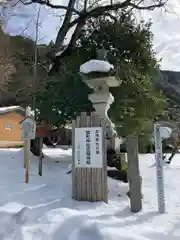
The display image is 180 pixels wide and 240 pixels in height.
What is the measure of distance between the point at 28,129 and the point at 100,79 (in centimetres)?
194

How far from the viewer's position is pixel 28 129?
616 centimetres

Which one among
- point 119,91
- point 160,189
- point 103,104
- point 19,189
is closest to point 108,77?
point 103,104

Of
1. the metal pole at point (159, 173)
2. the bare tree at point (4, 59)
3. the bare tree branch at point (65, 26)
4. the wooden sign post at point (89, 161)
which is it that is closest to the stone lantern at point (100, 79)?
the wooden sign post at point (89, 161)

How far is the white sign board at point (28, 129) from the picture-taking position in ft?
20.1

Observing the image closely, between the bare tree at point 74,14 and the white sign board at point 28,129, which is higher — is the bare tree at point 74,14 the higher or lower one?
the higher one

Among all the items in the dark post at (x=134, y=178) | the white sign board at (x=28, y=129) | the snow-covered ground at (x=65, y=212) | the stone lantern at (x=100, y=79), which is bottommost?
the snow-covered ground at (x=65, y=212)

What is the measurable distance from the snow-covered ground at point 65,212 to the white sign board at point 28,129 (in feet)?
3.28

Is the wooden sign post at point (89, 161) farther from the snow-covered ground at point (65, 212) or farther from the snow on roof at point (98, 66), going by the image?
the snow on roof at point (98, 66)

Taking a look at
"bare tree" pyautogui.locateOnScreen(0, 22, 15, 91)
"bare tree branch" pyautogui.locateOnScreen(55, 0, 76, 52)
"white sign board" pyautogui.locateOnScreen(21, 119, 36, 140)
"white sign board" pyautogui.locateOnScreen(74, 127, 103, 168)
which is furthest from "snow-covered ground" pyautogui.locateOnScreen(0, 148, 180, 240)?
"bare tree" pyautogui.locateOnScreen(0, 22, 15, 91)

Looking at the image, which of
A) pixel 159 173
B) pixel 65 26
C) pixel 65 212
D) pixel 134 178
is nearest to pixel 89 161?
pixel 134 178

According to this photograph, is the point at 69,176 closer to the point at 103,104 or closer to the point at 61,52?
the point at 103,104

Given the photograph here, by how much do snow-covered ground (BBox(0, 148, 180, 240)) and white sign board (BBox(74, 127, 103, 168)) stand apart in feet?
2.26

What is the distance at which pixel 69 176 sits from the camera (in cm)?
679

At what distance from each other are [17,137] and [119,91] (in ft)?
44.6
